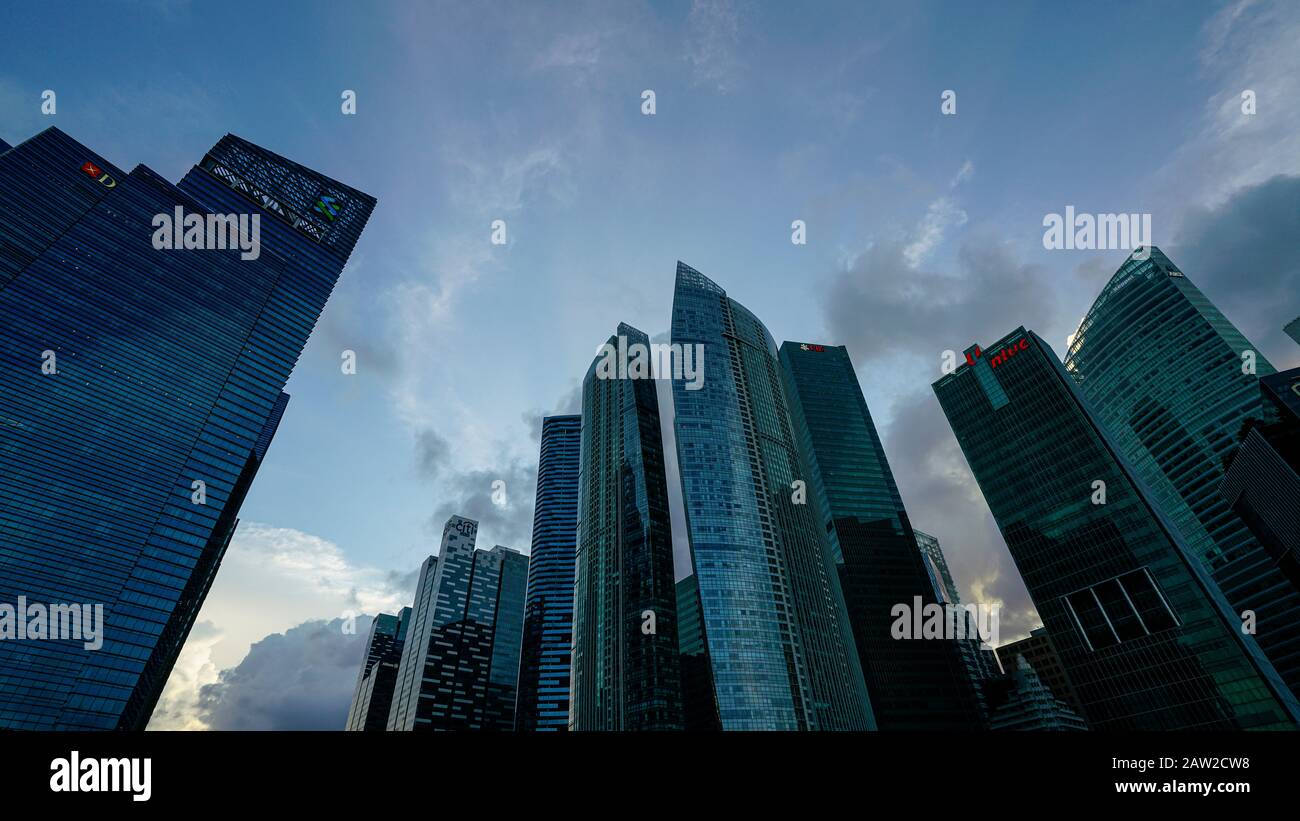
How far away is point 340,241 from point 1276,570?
257 meters

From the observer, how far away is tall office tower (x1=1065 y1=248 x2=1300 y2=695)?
137 metres

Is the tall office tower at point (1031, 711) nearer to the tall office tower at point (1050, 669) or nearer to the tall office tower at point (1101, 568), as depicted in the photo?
the tall office tower at point (1101, 568)

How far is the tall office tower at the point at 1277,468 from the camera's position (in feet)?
265

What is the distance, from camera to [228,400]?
434ft

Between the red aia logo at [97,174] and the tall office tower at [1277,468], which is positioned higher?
the red aia logo at [97,174]

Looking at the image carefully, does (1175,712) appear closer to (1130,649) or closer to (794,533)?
(1130,649)

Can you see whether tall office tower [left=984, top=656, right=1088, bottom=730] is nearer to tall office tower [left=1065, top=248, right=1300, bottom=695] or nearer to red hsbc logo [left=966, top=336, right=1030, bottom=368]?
tall office tower [left=1065, top=248, right=1300, bottom=695]

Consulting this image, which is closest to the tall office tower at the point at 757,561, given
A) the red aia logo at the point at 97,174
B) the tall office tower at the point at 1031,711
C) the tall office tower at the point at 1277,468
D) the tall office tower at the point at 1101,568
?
the tall office tower at the point at 1031,711

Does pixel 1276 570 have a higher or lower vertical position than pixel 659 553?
lower

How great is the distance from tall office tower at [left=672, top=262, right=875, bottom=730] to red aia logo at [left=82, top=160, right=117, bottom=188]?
157756 mm

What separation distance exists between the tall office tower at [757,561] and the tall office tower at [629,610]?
98.0ft
